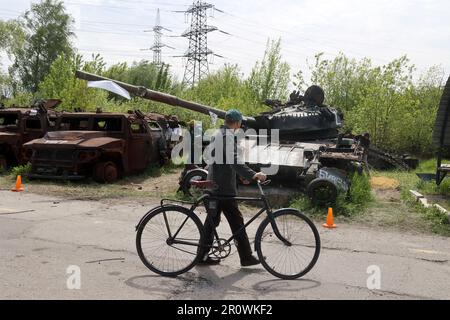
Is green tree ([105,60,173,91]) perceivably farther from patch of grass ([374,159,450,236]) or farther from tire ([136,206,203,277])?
tire ([136,206,203,277])

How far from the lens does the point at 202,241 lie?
19.3 feet

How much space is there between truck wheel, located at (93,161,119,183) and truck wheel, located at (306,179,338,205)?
A: 5.60 m

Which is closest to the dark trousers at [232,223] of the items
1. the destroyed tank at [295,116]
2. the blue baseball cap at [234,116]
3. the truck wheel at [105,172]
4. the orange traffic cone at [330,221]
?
the blue baseball cap at [234,116]

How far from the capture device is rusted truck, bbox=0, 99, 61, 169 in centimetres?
1554

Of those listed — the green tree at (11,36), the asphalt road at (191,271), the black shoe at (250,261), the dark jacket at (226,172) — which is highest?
the green tree at (11,36)

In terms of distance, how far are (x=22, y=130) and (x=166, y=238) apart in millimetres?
11241

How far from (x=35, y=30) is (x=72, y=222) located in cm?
4400

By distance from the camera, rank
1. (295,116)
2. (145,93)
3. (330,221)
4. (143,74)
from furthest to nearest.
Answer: (143,74), (295,116), (145,93), (330,221)

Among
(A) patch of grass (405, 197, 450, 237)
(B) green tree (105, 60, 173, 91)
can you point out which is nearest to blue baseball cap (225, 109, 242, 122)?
(A) patch of grass (405, 197, 450, 237)

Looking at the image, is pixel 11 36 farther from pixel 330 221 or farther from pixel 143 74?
pixel 330 221

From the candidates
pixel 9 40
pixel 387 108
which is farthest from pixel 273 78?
pixel 9 40

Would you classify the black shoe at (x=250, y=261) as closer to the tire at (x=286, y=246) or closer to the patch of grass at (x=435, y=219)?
the tire at (x=286, y=246)

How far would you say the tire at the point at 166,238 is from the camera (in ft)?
19.1
